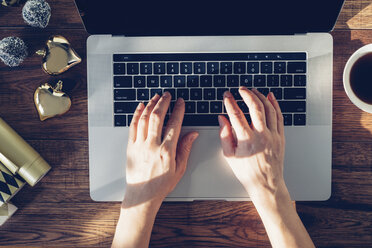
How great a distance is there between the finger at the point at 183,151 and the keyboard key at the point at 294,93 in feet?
0.76

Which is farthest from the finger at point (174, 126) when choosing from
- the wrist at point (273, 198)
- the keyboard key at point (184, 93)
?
the wrist at point (273, 198)

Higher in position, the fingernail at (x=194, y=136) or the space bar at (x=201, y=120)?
the space bar at (x=201, y=120)

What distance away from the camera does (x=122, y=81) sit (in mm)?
720

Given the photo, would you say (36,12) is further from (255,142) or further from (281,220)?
(281,220)

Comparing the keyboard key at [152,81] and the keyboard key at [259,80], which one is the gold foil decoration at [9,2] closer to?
the keyboard key at [152,81]

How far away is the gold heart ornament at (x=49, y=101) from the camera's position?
734mm

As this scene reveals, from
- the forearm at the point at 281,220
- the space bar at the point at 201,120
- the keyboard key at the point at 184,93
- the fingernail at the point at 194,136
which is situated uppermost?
the keyboard key at the point at 184,93

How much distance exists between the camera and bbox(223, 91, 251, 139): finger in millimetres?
704

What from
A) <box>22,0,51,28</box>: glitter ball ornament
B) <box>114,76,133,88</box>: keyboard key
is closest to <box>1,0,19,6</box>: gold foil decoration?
<box>22,0,51,28</box>: glitter ball ornament

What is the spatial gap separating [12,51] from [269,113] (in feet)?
2.00

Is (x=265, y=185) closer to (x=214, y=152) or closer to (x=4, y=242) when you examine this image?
(x=214, y=152)

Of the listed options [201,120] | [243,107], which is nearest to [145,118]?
[201,120]

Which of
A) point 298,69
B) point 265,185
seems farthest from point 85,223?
point 298,69

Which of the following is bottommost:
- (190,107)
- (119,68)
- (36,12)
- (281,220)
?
(281,220)
